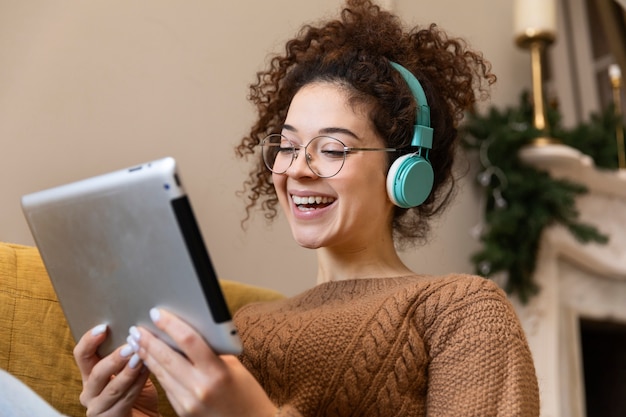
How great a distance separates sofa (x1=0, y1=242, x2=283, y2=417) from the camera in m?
1.07

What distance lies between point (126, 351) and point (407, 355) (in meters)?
0.37

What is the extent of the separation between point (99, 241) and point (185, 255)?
0.13 metres

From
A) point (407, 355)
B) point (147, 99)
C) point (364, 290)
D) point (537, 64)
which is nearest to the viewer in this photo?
point (407, 355)

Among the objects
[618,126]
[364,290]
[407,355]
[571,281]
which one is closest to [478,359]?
[407,355]

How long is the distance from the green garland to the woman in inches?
43.4

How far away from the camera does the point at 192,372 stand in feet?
2.59

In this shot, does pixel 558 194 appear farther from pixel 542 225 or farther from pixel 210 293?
pixel 210 293

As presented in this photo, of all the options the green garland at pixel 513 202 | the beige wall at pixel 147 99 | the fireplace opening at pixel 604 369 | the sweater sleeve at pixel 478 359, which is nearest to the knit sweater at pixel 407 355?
the sweater sleeve at pixel 478 359

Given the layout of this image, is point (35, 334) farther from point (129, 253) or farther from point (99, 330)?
point (129, 253)

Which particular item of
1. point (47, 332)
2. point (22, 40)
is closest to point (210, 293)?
point (47, 332)

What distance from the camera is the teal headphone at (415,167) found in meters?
1.07

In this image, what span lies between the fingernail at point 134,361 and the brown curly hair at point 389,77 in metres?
0.48

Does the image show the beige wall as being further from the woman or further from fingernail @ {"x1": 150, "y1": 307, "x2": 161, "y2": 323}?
fingernail @ {"x1": 150, "y1": 307, "x2": 161, "y2": 323}

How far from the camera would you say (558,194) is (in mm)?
2309
